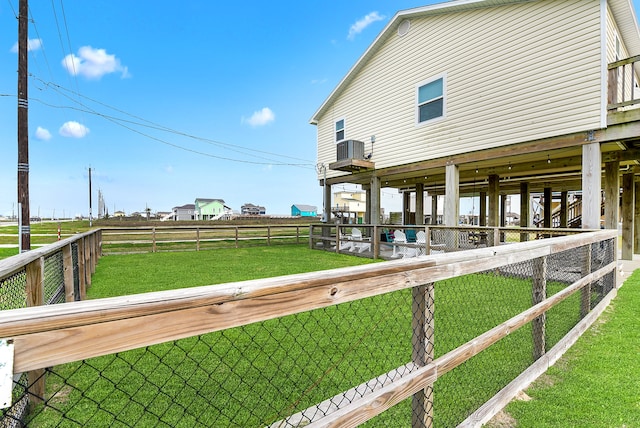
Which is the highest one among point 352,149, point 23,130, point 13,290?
point 352,149

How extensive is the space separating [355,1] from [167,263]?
44.2ft

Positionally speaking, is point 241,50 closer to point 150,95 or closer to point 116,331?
point 150,95

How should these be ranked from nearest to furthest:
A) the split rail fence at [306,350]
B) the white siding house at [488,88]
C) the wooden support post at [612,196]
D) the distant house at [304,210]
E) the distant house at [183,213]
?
the split rail fence at [306,350], the white siding house at [488,88], the wooden support post at [612,196], the distant house at [183,213], the distant house at [304,210]

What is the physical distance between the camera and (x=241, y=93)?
27.8 meters

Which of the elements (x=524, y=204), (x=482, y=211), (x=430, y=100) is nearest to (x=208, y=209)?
(x=482, y=211)

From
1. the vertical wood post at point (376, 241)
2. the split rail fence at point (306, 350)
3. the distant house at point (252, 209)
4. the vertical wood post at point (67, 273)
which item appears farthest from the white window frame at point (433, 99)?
the distant house at point (252, 209)

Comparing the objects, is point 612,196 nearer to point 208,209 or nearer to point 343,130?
point 343,130

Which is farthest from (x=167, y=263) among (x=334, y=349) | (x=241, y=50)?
(x=241, y=50)

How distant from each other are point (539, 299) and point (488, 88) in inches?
253

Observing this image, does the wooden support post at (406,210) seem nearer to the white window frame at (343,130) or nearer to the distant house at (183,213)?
the white window frame at (343,130)

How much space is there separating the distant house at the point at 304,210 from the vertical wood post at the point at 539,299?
170ft

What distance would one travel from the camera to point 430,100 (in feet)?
29.8

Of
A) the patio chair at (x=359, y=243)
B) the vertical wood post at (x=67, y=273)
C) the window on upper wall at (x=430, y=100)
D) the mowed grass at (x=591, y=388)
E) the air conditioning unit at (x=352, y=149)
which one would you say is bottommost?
the mowed grass at (x=591, y=388)

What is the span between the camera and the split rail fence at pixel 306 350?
34.0 inches
